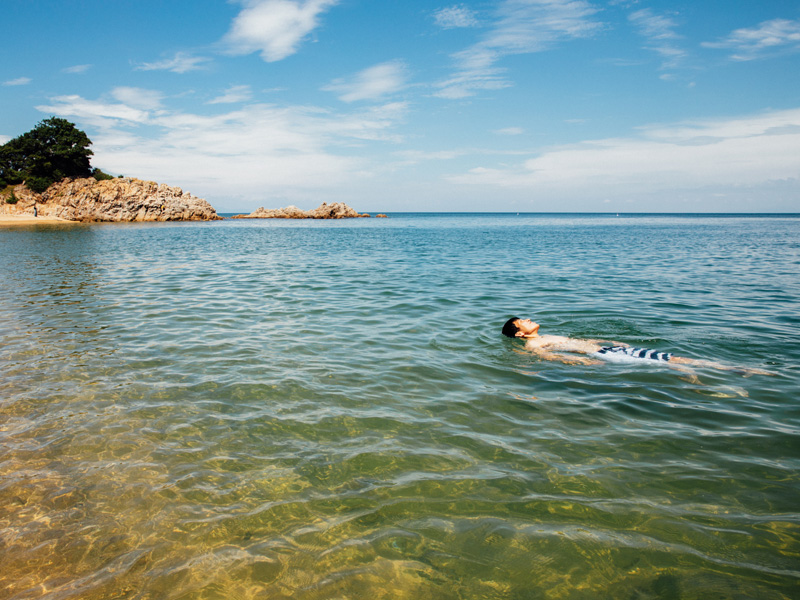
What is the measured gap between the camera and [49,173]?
78.2 meters

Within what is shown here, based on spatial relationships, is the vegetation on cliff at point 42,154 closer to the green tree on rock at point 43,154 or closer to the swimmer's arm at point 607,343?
the green tree on rock at point 43,154

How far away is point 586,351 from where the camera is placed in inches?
329

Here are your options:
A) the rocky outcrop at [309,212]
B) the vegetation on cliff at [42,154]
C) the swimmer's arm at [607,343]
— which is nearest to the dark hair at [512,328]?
the swimmer's arm at [607,343]

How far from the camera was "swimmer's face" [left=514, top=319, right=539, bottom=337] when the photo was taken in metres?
8.98

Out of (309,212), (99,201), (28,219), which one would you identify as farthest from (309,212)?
(28,219)

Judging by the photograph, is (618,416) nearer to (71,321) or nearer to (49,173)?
(71,321)

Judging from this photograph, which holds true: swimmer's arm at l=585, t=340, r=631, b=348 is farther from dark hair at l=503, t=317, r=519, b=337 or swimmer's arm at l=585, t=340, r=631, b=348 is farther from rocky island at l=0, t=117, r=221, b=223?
rocky island at l=0, t=117, r=221, b=223

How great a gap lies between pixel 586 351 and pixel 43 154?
9849 cm

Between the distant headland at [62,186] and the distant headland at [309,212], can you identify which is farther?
the distant headland at [309,212]

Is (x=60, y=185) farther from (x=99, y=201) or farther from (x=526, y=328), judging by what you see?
(x=526, y=328)

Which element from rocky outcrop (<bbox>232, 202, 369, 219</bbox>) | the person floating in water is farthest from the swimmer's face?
rocky outcrop (<bbox>232, 202, 369, 219</bbox>)

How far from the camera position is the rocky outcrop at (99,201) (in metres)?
75.2

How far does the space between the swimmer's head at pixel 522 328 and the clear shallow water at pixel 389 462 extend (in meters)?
0.48

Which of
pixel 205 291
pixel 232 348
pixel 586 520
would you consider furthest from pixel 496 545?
pixel 205 291
